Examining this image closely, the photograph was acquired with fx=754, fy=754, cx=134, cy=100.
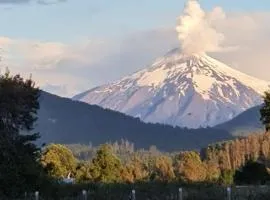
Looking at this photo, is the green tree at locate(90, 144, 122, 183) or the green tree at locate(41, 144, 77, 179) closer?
the green tree at locate(90, 144, 122, 183)

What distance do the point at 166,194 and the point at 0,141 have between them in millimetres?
11107

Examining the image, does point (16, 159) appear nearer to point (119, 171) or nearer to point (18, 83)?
point (18, 83)

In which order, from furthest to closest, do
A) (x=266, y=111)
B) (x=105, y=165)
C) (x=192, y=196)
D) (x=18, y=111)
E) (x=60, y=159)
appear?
(x=60, y=159) → (x=105, y=165) → (x=266, y=111) → (x=18, y=111) → (x=192, y=196)

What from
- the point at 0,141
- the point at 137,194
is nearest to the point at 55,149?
the point at 0,141

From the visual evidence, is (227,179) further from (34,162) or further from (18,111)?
(34,162)

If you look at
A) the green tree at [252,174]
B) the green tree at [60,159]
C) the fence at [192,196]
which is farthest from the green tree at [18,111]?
the green tree at [60,159]

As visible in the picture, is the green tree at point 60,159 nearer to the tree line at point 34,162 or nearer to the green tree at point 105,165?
the tree line at point 34,162

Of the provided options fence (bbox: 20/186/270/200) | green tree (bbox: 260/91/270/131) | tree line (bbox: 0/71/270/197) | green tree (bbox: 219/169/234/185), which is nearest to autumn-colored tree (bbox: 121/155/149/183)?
tree line (bbox: 0/71/270/197)

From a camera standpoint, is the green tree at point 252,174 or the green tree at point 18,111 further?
the green tree at point 252,174

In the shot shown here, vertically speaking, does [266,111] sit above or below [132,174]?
above

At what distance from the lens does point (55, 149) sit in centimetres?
10206

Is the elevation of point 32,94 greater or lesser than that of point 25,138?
greater

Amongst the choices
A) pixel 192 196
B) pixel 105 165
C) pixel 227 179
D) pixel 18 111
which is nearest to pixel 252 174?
pixel 227 179

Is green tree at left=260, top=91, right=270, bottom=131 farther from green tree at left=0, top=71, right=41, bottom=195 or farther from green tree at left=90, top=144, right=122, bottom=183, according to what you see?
green tree at left=0, top=71, right=41, bottom=195
